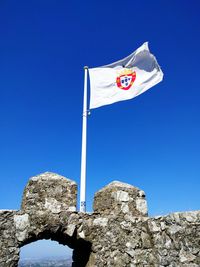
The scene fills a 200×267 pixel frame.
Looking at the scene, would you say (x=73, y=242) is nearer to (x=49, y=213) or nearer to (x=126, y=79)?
(x=49, y=213)

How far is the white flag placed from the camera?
9180mm

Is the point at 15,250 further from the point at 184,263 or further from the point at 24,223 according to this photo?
the point at 184,263

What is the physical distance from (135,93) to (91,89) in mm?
1336

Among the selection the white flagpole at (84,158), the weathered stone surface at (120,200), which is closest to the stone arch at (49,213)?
the weathered stone surface at (120,200)

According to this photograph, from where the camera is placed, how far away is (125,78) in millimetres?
9578

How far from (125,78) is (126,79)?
6cm

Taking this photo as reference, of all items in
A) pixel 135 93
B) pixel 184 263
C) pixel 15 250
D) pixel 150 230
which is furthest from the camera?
pixel 135 93

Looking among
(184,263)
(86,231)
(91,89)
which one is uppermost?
(91,89)

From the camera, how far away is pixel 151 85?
9305 mm

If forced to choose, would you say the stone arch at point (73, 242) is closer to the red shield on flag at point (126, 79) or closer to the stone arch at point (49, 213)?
the stone arch at point (49, 213)

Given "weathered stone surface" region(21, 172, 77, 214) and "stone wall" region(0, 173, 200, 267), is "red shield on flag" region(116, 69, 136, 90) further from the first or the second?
"weathered stone surface" region(21, 172, 77, 214)

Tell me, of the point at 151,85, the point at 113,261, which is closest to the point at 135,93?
the point at 151,85

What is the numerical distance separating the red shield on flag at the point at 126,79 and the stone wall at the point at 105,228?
469 cm

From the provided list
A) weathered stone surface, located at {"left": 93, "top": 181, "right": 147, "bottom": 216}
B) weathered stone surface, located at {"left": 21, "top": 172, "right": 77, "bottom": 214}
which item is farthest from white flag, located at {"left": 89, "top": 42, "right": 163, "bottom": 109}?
weathered stone surface, located at {"left": 21, "top": 172, "right": 77, "bottom": 214}
